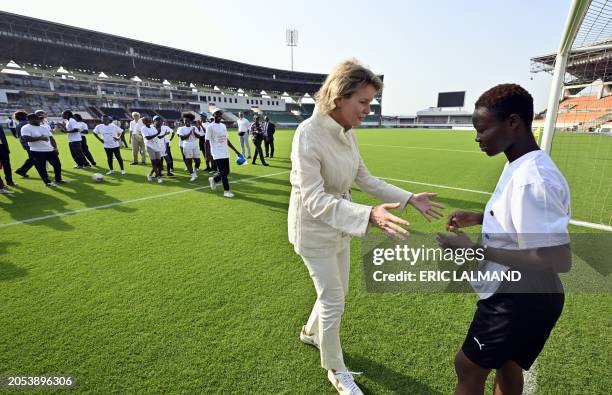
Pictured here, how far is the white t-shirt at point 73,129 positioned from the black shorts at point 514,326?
12.0 meters

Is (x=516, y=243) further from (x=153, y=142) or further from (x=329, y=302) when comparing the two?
(x=153, y=142)

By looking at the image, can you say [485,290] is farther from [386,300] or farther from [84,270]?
[84,270]

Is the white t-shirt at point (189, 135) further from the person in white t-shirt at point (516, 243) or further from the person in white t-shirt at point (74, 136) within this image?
the person in white t-shirt at point (516, 243)

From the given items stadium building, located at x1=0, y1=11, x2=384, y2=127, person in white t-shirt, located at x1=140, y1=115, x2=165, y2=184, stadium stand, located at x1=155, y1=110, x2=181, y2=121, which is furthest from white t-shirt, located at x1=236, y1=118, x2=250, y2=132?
stadium stand, located at x1=155, y1=110, x2=181, y2=121

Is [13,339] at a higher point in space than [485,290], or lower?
lower

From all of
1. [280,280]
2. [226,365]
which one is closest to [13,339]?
[226,365]

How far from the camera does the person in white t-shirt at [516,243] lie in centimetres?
108

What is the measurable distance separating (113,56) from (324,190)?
54.1 metres

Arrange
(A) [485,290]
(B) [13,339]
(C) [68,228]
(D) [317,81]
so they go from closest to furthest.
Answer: (A) [485,290], (B) [13,339], (C) [68,228], (D) [317,81]

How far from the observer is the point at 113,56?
140 ft

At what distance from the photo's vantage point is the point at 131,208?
5941 mm

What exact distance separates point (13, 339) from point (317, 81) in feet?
231

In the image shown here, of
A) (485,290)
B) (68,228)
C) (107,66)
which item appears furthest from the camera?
(107,66)

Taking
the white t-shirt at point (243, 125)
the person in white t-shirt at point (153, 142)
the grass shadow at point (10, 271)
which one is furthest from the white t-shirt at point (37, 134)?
the white t-shirt at point (243, 125)
